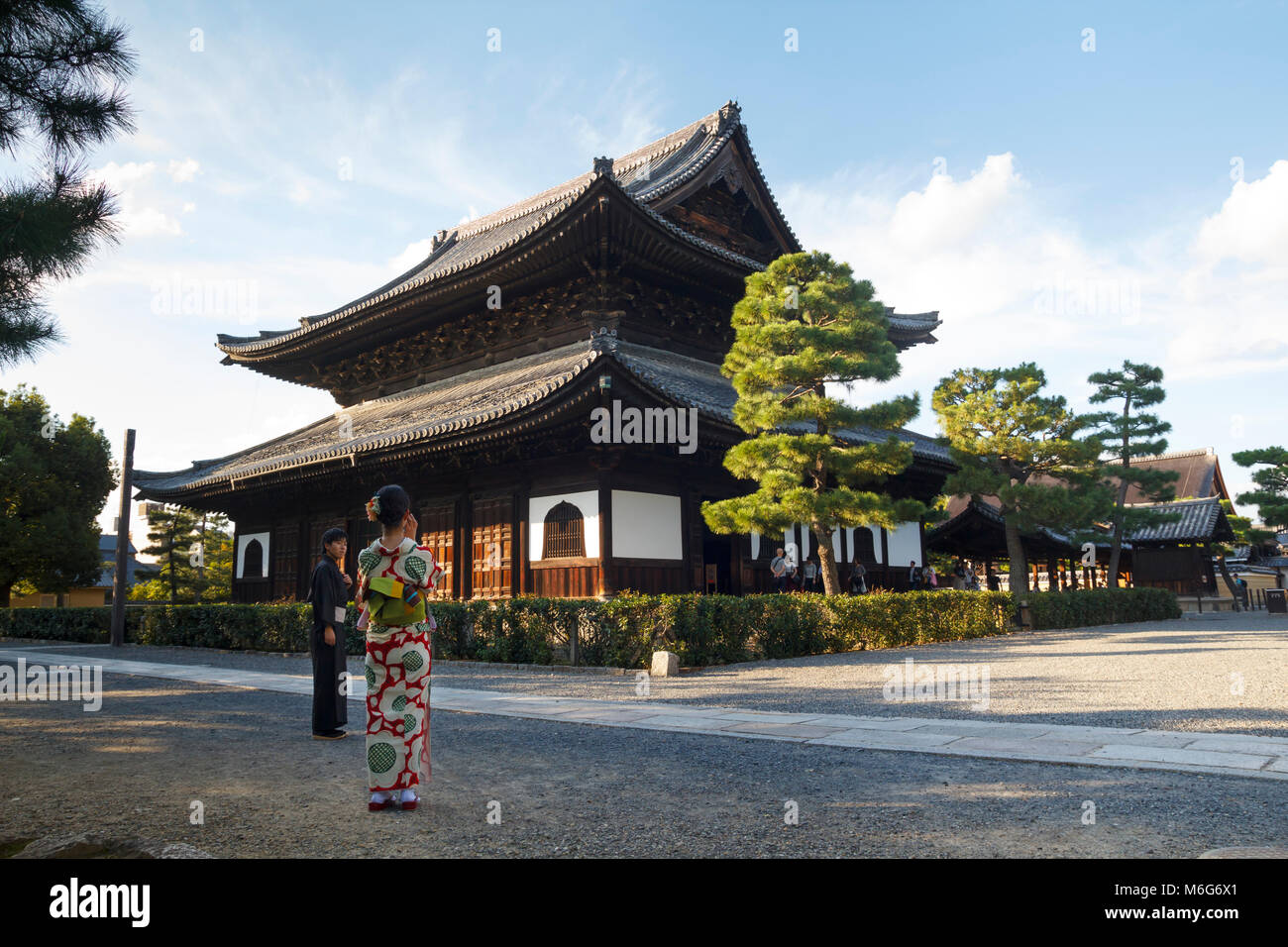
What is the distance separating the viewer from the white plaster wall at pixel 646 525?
15.7 metres

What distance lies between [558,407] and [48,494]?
2933 cm

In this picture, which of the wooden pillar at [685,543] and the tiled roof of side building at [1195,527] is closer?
the wooden pillar at [685,543]

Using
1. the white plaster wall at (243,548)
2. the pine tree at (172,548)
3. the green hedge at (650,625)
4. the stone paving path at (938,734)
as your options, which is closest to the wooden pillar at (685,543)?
the green hedge at (650,625)

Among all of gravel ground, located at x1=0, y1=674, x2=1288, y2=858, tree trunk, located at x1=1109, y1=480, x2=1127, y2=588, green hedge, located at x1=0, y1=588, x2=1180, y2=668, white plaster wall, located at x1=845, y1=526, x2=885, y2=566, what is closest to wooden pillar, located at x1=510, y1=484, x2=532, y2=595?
green hedge, located at x1=0, y1=588, x2=1180, y2=668

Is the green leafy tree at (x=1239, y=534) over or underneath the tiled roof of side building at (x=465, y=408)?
underneath

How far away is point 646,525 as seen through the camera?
16188 millimetres

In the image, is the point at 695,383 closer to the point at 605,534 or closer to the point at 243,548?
the point at 605,534

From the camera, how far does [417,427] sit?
16.8 metres

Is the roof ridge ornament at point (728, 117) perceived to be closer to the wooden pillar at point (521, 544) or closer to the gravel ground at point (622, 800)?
the wooden pillar at point (521, 544)

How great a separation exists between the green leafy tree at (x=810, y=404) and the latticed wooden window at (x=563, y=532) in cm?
251

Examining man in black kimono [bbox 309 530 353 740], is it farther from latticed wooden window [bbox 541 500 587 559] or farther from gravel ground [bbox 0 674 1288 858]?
latticed wooden window [bbox 541 500 587 559]

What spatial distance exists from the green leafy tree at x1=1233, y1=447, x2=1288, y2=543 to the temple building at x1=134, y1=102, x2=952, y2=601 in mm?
17263
